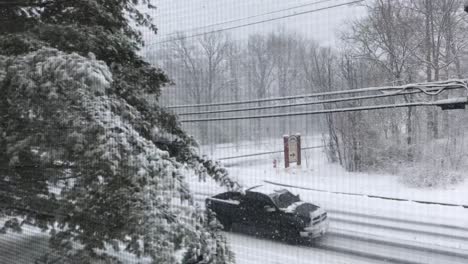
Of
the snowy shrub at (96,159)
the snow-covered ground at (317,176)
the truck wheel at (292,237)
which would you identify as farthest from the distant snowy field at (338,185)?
the snowy shrub at (96,159)

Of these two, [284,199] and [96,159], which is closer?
[96,159]

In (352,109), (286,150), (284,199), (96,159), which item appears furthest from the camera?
(284,199)

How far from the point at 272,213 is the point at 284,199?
0.20ft

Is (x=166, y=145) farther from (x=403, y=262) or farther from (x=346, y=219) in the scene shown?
(x=403, y=262)

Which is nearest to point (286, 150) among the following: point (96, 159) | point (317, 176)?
point (317, 176)

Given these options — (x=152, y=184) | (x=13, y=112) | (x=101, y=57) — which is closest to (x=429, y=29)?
(x=152, y=184)

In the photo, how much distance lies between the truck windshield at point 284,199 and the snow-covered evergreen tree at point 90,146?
27 centimetres

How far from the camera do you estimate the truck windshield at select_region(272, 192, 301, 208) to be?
3.32 ft

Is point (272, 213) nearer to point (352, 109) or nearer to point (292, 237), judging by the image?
point (292, 237)

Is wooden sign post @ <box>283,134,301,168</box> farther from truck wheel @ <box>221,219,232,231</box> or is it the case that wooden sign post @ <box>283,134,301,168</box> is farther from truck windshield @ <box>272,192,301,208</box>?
truck wheel @ <box>221,219,232,231</box>

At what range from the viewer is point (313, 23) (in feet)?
2.95

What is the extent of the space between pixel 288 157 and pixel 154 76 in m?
0.42

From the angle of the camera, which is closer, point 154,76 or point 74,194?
point 74,194

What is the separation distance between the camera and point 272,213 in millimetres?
1042
